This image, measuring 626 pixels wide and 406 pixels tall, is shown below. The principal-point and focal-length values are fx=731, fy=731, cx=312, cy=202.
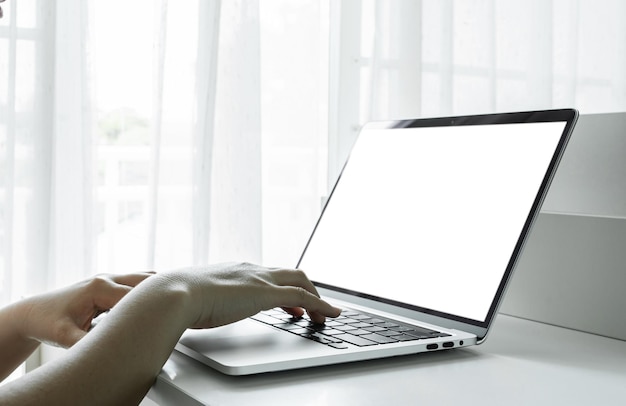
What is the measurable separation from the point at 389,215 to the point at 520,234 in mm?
227

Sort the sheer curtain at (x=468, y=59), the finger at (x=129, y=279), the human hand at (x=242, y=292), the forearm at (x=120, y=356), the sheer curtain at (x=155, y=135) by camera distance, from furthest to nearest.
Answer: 1. the sheer curtain at (x=468, y=59)
2. the sheer curtain at (x=155, y=135)
3. the finger at (x=129, y=279)
4. the human hand at (x=242, y=292)
5. the forearm at (x=120, y=356)

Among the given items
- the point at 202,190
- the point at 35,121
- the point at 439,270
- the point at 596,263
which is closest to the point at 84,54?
the point at 35,121

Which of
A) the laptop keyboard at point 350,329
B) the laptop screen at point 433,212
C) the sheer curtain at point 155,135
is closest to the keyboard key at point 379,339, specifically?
the laptop keyboard at point 350,329

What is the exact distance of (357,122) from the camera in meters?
1.67

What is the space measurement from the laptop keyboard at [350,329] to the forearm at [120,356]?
15 centimetres

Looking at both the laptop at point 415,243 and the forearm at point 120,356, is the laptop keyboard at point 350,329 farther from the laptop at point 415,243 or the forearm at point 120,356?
the forearm at point 120,356

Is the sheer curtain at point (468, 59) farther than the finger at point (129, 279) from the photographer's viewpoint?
Yes

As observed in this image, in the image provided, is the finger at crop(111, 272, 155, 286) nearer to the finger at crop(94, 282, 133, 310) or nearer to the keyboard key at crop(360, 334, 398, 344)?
the finger at crop(94, 282, 133, 310)

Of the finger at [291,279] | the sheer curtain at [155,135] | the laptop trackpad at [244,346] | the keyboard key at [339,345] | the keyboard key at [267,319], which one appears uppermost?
the sheer curtain at [155,135]

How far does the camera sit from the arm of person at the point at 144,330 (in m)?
0.55

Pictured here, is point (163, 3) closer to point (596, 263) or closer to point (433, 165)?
point (433, 165)

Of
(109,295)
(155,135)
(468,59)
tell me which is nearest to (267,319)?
(109,295)

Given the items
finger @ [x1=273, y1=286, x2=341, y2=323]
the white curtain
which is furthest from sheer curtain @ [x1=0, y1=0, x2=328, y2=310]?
finger @ [x1=273, y1=286, x2=341, y2=323]

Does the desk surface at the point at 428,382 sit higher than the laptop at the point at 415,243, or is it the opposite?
the laptop at the point at 415,243
